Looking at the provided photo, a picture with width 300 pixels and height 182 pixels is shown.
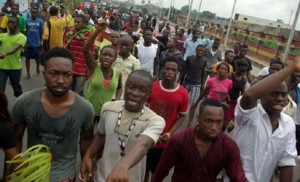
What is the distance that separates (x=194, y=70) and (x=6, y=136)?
553cm

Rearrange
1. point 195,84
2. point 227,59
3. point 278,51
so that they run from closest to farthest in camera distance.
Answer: point 195,84, point 227,59, point 278,51

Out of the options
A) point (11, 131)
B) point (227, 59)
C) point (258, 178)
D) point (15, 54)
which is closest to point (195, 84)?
point (227, 59)

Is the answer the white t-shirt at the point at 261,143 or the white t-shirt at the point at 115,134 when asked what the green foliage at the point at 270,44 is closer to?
the white t-shirt at the point at 261,143

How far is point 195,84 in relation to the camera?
754 cm

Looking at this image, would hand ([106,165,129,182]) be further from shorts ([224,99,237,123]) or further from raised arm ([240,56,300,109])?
shorts ([224,99,237,123])

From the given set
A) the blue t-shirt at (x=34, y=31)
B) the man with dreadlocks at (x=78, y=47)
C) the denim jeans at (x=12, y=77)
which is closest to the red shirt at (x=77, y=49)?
the man with dreadlocks at (x=78, y=47)

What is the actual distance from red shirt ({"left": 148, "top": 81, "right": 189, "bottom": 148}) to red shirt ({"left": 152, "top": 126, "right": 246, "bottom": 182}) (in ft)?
4.26

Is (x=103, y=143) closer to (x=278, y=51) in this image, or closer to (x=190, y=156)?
(x=190, y=156)

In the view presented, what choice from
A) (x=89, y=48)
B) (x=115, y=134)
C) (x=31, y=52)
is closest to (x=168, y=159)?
(x=115, y=134)

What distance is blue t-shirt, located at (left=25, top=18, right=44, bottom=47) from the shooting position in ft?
Answer: 30.7

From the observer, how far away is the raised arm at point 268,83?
7.72 feet

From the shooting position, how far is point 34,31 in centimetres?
938

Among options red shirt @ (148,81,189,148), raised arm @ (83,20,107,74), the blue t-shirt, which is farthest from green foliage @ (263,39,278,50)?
red shirt @ (148,81,189,148)

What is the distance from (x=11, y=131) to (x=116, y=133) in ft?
2.23
